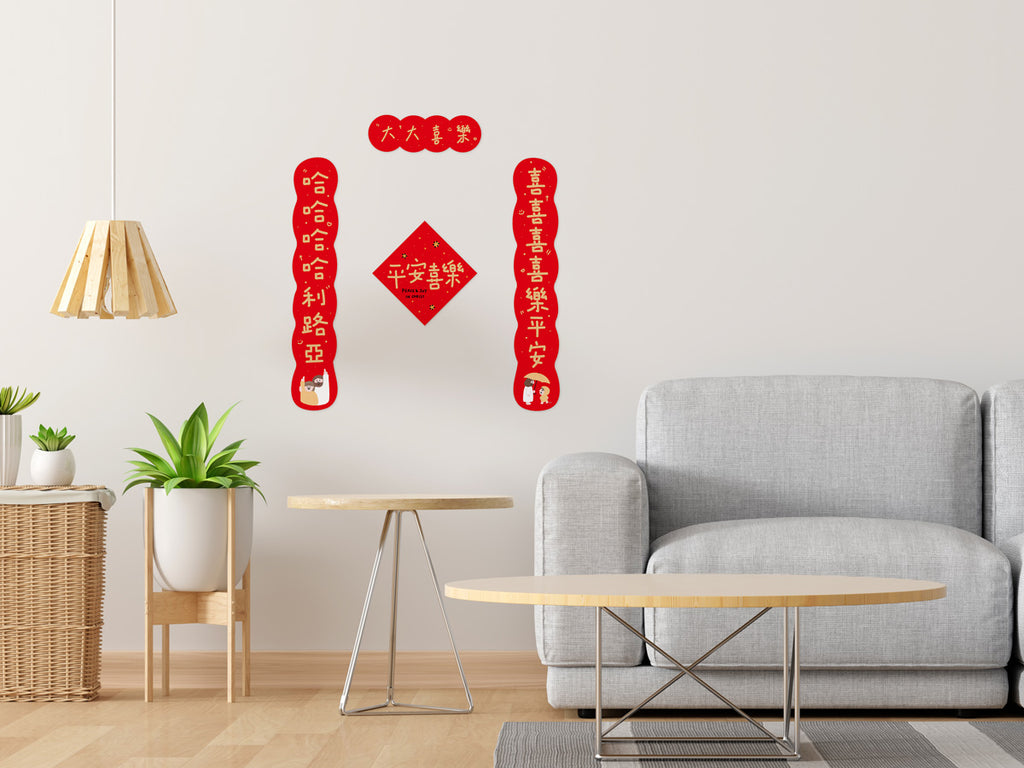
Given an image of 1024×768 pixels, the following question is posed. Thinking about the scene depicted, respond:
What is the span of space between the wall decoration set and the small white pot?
2.19 feet

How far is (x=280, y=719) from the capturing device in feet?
9.05

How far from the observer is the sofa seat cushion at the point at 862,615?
8.26 ft

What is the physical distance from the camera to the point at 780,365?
3.39 m

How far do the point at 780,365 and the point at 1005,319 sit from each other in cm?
66

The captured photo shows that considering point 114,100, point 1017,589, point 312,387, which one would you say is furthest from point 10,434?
point 1017,589

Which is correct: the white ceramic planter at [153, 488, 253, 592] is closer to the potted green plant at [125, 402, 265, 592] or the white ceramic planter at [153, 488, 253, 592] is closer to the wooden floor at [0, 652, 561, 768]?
the potted green plant at [125, 402, 265, 592]

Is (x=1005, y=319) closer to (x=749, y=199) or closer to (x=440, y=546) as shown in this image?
(x=749, y=199)

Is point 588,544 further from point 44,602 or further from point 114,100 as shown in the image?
point 114,100

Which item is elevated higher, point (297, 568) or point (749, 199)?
point (749, 199)

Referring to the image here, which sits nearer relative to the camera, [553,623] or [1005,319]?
[553,623]

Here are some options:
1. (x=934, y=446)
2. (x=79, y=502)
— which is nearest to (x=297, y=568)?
(x=79, y=502)

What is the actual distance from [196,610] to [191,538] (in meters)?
0.22

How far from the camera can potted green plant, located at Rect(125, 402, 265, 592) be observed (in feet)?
9.90

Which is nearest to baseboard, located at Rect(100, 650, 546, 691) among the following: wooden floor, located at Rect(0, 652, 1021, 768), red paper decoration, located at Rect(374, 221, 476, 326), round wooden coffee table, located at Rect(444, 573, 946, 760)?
wooden floor, located at Rect(0, 652, 1021, 768)
